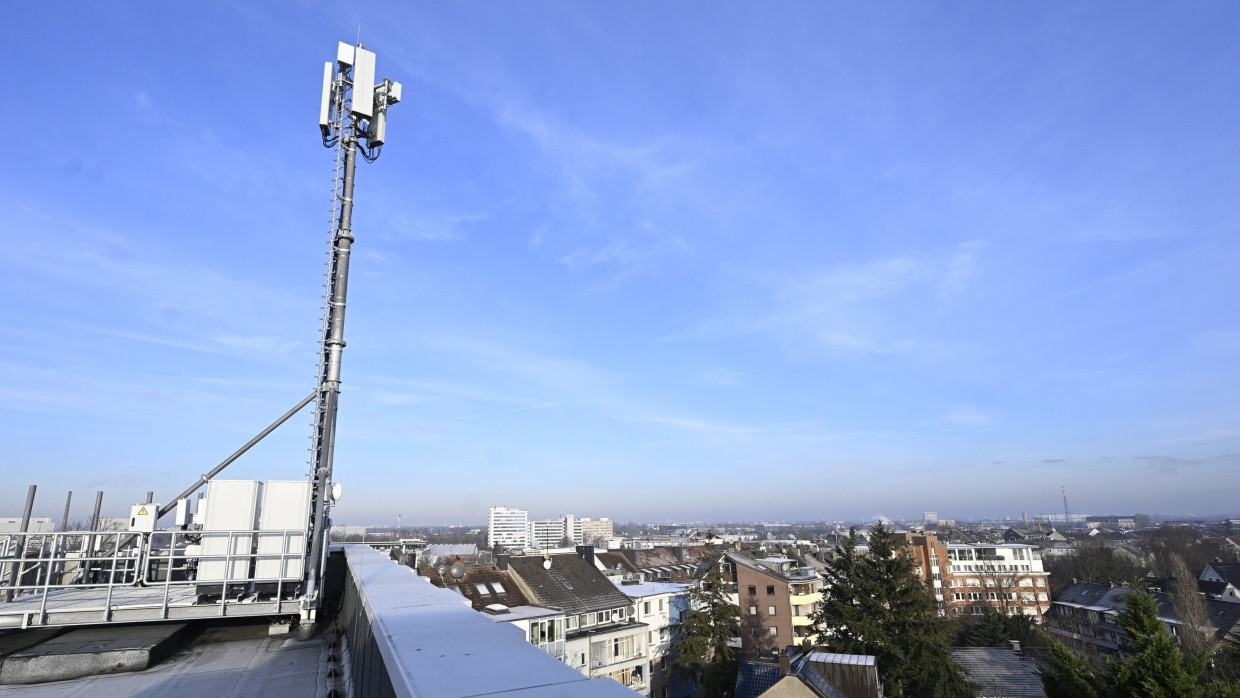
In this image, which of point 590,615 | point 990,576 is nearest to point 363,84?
point 590,615

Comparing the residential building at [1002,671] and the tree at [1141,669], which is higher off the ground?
the tree at [1141,669]

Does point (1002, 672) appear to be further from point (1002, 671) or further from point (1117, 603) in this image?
point (1117, 603)

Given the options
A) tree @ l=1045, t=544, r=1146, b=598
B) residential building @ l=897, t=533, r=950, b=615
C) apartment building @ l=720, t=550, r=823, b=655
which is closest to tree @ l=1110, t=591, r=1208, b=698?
apartment building @ l=720, t=550, r=823, b=655

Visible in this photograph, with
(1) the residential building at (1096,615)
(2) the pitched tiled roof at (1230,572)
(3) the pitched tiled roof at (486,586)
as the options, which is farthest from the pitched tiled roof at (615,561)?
(2) the pitched tiled roof at (1230,572)

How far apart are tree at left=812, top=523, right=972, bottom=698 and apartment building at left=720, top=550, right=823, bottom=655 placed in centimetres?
1335

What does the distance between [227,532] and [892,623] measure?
29.9 m

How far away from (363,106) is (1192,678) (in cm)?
2186

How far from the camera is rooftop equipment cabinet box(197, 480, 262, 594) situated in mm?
9210

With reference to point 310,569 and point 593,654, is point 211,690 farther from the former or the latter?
point 593,654

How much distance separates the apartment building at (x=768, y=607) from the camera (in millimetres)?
46375

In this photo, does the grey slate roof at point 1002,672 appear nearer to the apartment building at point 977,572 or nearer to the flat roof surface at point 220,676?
the flat roof surface at point 220,676

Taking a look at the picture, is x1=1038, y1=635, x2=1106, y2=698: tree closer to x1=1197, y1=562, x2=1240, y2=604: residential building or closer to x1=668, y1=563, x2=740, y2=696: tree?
x1=668, y1=563, x2=740, y2=696: tree

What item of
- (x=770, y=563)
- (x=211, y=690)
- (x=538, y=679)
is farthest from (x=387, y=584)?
(x=770, y=563)

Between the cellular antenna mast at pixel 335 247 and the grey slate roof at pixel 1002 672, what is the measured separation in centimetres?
2865
